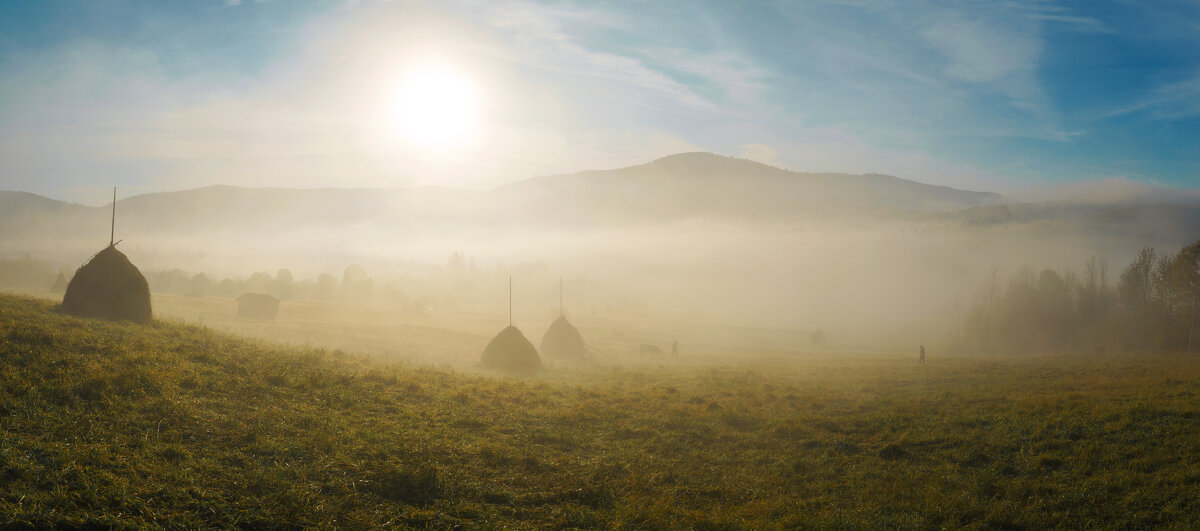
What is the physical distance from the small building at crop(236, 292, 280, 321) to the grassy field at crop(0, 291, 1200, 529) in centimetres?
3656

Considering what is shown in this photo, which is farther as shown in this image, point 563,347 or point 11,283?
point 11,283

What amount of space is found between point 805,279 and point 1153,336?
454 feet

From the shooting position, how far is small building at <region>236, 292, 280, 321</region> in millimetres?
52500

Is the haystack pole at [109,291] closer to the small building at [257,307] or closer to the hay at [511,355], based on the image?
the hay at [511,355]

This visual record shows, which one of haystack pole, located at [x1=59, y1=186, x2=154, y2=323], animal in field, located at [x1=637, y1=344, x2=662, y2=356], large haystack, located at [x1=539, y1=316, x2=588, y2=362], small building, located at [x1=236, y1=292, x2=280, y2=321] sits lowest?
animal in field, located at [x1=637, y1=344, x2=662, y2=356]

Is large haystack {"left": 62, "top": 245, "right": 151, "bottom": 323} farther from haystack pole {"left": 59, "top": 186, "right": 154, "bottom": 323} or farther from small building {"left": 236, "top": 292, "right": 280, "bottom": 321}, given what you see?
small building {"left": 236, "top": 292, "right": 280, "bottom": 321}

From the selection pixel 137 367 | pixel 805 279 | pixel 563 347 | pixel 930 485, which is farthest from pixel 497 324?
pixel 805 279

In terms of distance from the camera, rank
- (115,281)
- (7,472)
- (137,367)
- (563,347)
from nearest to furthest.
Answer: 1. (7,472)
2. (137,367)
3. (115,281)
4. (563,347)

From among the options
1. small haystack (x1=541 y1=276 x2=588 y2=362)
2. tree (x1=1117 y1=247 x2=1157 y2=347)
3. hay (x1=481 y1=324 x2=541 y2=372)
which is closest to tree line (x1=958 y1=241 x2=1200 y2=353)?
tree (x1=1117 y1=247 x2=1157 y2=347)

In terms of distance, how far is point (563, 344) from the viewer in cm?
4112

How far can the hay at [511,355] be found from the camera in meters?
30.5

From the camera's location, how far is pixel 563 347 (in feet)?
134

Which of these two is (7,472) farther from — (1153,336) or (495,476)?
(1153,336)

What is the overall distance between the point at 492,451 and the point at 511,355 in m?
18.1
